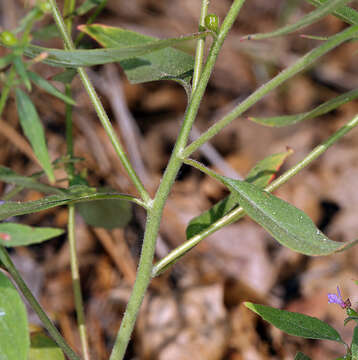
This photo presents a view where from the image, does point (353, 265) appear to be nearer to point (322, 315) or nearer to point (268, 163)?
point (322, 315)

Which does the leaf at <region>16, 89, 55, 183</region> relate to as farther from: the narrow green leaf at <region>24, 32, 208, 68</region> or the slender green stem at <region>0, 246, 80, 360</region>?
the slender green stem at <region>0, 246, 80, 360</region>

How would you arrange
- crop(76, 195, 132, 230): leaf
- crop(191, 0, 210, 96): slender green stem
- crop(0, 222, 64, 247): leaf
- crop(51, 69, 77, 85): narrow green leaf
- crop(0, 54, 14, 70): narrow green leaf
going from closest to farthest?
crop(0, 54, 14, 70): narrow green leaf → crop(0, 222, 64, 247): leaf → crop(191, 0, 210, 96): slender green stem → crop(51, 69, 77, 85): narrow green leaf → crop(76, 195, 132, 230): leaf

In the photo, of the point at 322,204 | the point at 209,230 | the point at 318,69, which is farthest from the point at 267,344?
the point at 318,69

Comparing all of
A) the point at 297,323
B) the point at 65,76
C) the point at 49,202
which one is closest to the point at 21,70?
the point at 49,202

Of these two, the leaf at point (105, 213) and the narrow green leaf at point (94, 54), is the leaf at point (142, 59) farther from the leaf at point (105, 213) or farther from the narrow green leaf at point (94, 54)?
the leaf at point (105, 213)

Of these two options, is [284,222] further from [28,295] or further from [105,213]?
[105,213]

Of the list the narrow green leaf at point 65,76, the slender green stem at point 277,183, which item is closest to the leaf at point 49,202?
the slender green stem at point 277,183


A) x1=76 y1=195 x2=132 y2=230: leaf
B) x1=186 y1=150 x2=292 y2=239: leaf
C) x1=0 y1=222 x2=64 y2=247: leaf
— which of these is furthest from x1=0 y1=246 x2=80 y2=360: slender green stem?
x1=76 y1=195 x2=132 y2=230: leaf
